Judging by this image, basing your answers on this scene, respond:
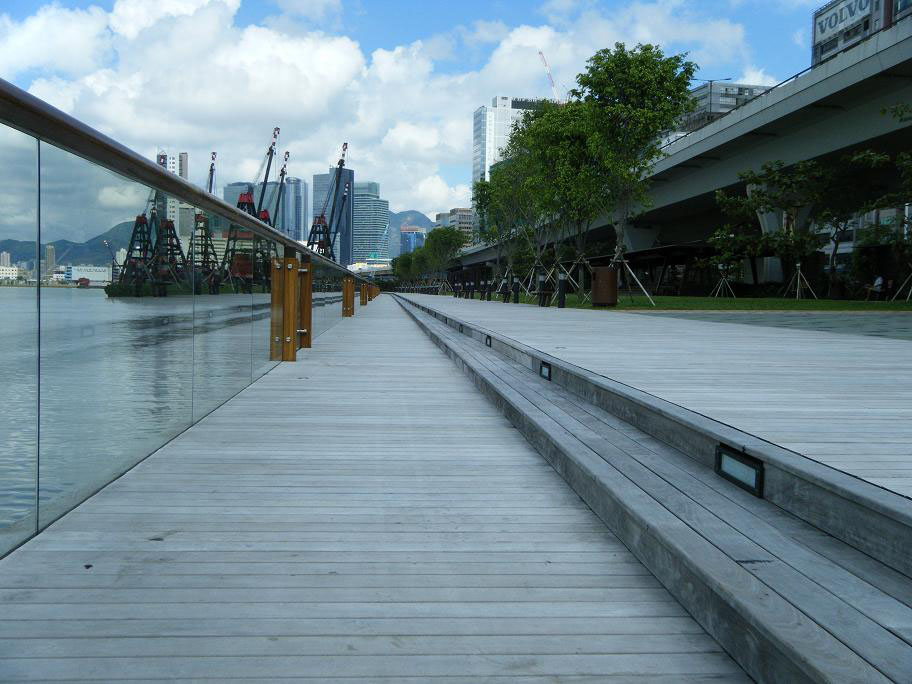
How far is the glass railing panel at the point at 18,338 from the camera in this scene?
99.2 inches

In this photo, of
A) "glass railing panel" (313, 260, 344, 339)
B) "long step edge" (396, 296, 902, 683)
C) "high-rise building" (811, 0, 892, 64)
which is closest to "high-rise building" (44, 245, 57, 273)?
"long step edge" (396, 296, 902, 683)

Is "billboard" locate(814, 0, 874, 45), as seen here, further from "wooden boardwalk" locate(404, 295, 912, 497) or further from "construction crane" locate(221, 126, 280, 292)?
"construction crane" locate(221, 126, 280, 292)

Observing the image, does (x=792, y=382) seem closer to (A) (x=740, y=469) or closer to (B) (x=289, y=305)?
(A) (x=740, y=469)

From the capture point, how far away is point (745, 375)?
19.2ft

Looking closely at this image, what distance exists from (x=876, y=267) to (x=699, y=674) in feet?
121

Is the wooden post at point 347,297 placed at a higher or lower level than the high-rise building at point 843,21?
lower

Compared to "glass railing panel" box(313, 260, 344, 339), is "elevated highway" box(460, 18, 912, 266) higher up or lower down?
higher up

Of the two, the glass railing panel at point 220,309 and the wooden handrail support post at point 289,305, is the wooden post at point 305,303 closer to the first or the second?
the wooden handrail support post at point 289,305

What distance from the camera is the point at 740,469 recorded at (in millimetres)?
2928

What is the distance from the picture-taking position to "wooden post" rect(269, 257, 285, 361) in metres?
7.76

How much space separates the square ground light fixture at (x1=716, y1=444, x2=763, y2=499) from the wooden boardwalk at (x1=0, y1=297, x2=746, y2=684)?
0.58 meters

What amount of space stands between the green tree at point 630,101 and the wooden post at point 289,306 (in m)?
16.0

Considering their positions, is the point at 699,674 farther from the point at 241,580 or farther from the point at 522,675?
the point at 241,580

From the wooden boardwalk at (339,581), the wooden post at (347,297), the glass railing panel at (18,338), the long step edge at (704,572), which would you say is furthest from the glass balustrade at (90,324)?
the wooden post at (347,297)
